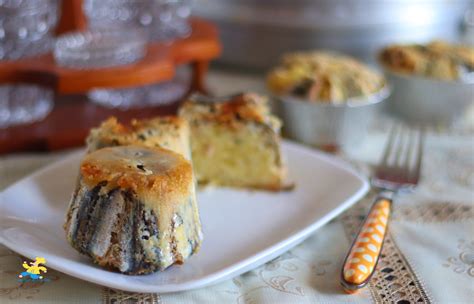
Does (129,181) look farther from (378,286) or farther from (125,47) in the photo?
(125,47)

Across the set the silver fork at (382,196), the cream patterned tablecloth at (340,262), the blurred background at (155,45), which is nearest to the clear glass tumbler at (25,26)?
the blurred background at (155,45)

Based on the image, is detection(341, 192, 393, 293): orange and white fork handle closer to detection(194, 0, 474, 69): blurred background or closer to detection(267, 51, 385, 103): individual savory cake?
detection(267, 51, 385, 103): individual savory cake

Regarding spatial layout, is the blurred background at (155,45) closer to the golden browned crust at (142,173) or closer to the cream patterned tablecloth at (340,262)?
the cream patterned tablecloth at (340,262)

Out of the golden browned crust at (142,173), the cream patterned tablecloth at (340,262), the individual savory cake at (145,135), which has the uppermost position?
the golden browned crust at (142,173)

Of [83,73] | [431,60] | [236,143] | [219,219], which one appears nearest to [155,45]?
[83,73]

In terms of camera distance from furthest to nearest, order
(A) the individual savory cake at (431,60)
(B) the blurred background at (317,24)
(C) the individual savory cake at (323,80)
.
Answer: (B) the blurred background at (317,24) < (A) the individual savory cake at (431,60) < (C) the individual savory cake at (323,80)

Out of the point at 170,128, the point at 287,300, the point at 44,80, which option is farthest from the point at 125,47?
the point at 287,300
